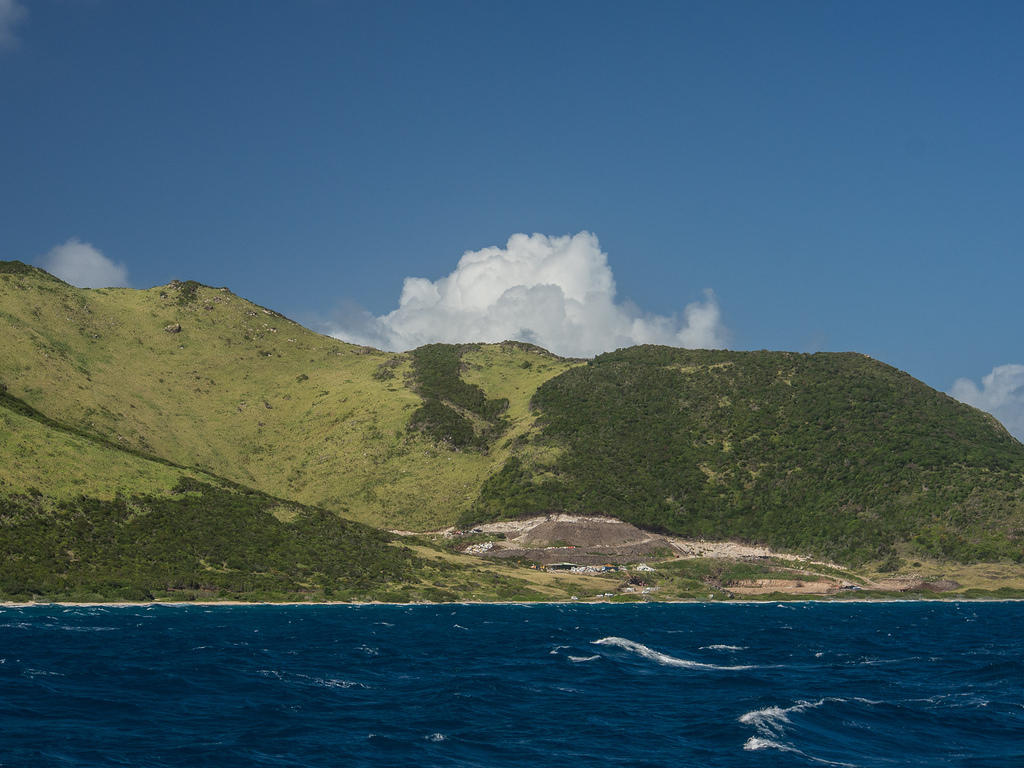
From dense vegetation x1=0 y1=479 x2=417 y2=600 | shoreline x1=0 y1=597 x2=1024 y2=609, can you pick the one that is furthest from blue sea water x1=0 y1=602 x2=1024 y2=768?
dense vegetation x1=0 y1=479 x2=417 y2=600

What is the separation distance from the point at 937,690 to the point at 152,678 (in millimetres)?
47688

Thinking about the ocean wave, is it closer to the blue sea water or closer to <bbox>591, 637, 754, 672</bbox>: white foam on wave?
the blue sea water

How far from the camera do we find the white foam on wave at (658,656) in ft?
225

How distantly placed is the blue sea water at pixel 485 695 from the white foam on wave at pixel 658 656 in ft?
1.42

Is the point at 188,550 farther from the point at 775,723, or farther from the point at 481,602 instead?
the point at 775,723

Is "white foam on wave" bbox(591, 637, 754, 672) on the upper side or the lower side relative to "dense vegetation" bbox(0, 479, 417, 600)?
lower

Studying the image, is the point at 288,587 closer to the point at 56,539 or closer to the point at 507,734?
the point at 56,539

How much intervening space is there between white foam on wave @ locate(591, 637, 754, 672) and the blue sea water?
433 millimetres

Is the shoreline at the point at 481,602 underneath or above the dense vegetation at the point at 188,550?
underneath

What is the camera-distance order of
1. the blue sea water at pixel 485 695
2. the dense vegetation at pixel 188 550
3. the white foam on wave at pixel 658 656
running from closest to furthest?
the blue sea water at pixel 485 695
the white foam on wave at pixel 658 656
the dense vegetation at pixel 188 550

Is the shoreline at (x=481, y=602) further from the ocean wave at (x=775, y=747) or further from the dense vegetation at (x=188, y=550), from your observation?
the ocean wave at (x=775, y=747)

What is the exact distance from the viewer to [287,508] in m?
162

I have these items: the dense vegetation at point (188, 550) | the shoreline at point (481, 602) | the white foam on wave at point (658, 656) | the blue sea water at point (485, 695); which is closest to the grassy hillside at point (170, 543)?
the dense vegetation at point (188, 550)

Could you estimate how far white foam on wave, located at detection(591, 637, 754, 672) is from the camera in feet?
225
